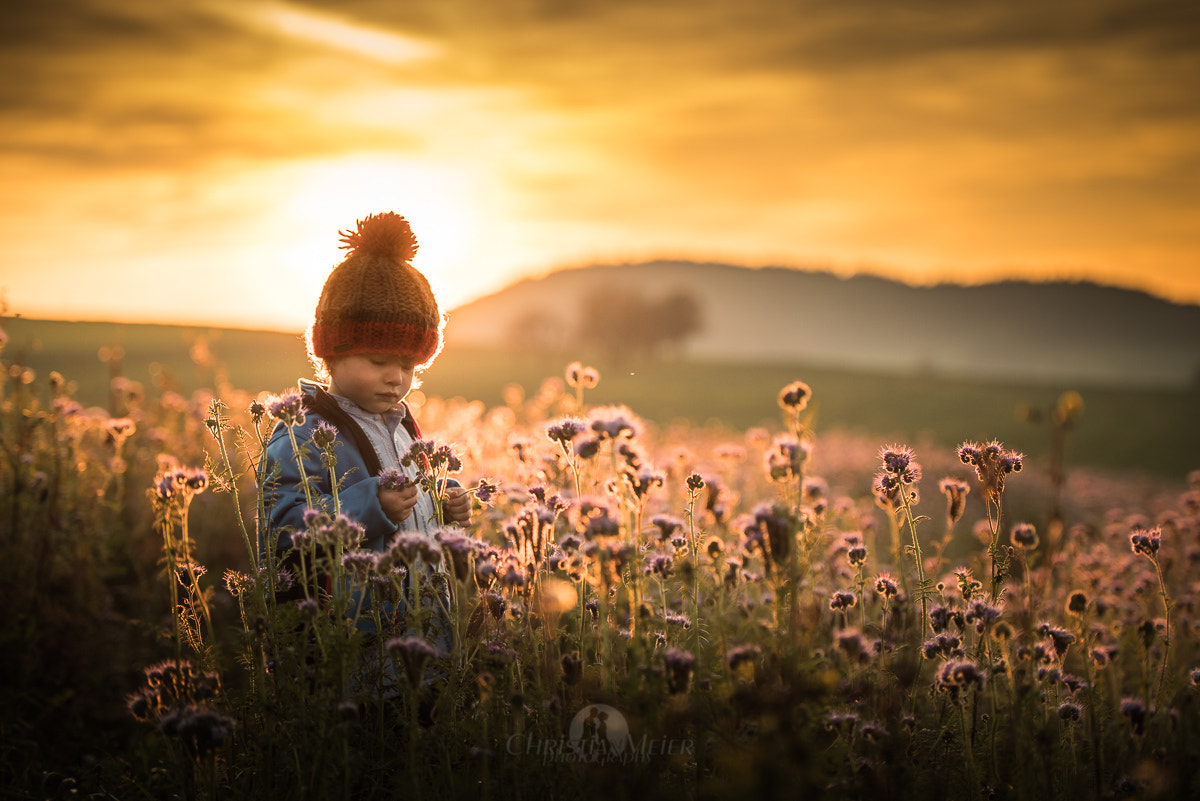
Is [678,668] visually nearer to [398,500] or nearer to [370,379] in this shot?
[398,500]

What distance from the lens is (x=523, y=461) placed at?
4102 mm

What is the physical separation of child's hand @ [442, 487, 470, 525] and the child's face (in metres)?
0.62

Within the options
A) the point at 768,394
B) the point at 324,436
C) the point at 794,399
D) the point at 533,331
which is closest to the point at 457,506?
the point at 324,436

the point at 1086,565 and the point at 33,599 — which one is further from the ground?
the point at 1086,565

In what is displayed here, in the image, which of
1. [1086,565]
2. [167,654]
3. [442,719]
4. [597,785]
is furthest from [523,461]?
[1086,565]

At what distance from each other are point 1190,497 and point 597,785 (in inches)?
256

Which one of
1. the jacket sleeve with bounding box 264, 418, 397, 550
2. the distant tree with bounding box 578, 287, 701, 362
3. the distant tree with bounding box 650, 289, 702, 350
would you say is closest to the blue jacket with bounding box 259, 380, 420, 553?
the jacket sleeve with bounding box 264, 418, 397, 550

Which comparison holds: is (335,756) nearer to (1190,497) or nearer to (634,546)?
(634,546)

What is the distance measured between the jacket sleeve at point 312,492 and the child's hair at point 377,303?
0.51 metres

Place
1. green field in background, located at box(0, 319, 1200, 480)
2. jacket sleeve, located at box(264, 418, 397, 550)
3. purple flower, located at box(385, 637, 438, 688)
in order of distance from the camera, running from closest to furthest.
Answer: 1. purple flower, located at box(385, 637, 438, 688)
2. jacket sleeve, located at box(264, 418, 397, 550)
3. green field in background, located at box(0, 319, 1200, 480)

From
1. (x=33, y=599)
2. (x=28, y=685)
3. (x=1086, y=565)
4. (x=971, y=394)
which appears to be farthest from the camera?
(x=971, y=394)

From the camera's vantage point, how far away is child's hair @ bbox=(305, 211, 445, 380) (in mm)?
3738

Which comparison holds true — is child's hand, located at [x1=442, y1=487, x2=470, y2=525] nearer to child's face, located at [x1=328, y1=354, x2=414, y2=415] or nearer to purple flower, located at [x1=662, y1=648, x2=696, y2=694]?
child's face, located at [x1=328, y1=354, x2=414, y2=415]

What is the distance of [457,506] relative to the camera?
3.70 meters
